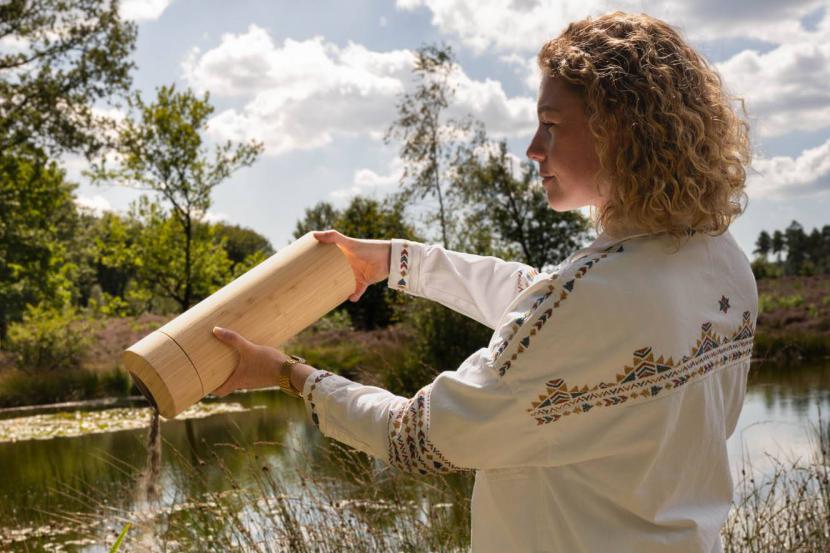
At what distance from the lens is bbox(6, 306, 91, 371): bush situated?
63.0ft

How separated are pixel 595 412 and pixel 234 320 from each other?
0.90 meters

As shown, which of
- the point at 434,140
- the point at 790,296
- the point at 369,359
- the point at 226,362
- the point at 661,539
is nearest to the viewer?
the point at 661,539

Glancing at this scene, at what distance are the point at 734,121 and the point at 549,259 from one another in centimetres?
2497

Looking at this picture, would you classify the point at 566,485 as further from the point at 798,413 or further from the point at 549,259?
the point at 549,259

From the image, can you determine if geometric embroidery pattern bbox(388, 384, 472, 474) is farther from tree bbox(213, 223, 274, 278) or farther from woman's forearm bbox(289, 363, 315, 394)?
tree bbox(213, 223, 274, 278)

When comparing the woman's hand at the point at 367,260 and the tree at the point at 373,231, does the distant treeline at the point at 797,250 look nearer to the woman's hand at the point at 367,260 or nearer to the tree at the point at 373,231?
the tree at the point at 373,231

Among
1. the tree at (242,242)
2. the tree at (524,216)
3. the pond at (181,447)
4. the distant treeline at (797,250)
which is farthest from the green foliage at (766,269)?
the tree at (242,242)

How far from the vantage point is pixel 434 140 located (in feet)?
66.9

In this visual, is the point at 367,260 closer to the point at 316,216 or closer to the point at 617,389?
the point at 617,389

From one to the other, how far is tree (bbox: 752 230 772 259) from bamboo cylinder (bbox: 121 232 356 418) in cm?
4231

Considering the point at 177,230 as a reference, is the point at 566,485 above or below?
below

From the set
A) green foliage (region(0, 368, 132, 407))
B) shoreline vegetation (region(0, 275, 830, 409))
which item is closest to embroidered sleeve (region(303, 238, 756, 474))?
shoreline vegetation (region(0, 275, 830, 409))

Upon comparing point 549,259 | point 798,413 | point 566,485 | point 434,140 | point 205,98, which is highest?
point 205,98

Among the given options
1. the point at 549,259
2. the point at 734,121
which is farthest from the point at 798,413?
the point at 549,259
